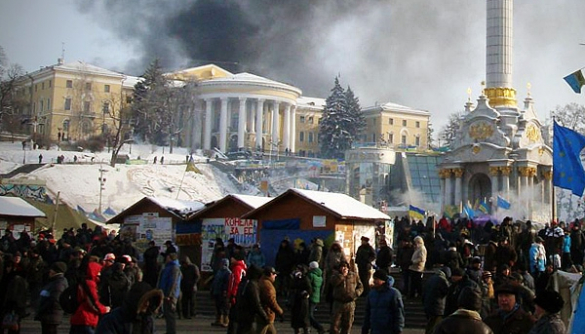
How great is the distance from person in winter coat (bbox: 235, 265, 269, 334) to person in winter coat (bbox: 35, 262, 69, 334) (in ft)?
6.44

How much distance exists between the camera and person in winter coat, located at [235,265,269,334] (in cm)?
962

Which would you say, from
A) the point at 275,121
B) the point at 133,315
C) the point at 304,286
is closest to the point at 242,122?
the point at 275,121

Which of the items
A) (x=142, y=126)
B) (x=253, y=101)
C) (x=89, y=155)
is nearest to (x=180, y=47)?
(x=253, y=101)

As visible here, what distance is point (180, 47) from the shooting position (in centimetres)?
11494

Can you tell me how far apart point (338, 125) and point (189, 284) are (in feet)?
203

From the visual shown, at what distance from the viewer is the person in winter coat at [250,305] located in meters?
9.62

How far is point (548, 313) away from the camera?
6.06 m

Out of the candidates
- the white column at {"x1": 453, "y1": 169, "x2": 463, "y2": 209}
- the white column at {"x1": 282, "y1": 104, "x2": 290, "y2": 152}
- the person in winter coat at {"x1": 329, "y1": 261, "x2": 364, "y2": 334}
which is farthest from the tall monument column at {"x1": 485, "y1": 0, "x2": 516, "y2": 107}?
the white column at {"x1": 282, "y1": 104, "x2": 290, "y2": 152}

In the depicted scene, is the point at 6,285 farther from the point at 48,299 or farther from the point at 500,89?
the point at 500,89

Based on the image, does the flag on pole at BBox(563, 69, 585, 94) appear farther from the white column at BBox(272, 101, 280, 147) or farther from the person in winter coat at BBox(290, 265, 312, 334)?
the white column at BBox(272, 101, 280, 147)

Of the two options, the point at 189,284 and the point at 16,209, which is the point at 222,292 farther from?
the point at 16,209

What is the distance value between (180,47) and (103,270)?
346 ft

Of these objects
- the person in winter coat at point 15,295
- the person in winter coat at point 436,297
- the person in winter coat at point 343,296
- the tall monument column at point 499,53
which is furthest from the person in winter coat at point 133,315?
the tall monument column at point 499,53

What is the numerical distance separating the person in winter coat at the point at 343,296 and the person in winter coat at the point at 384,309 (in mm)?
1750
